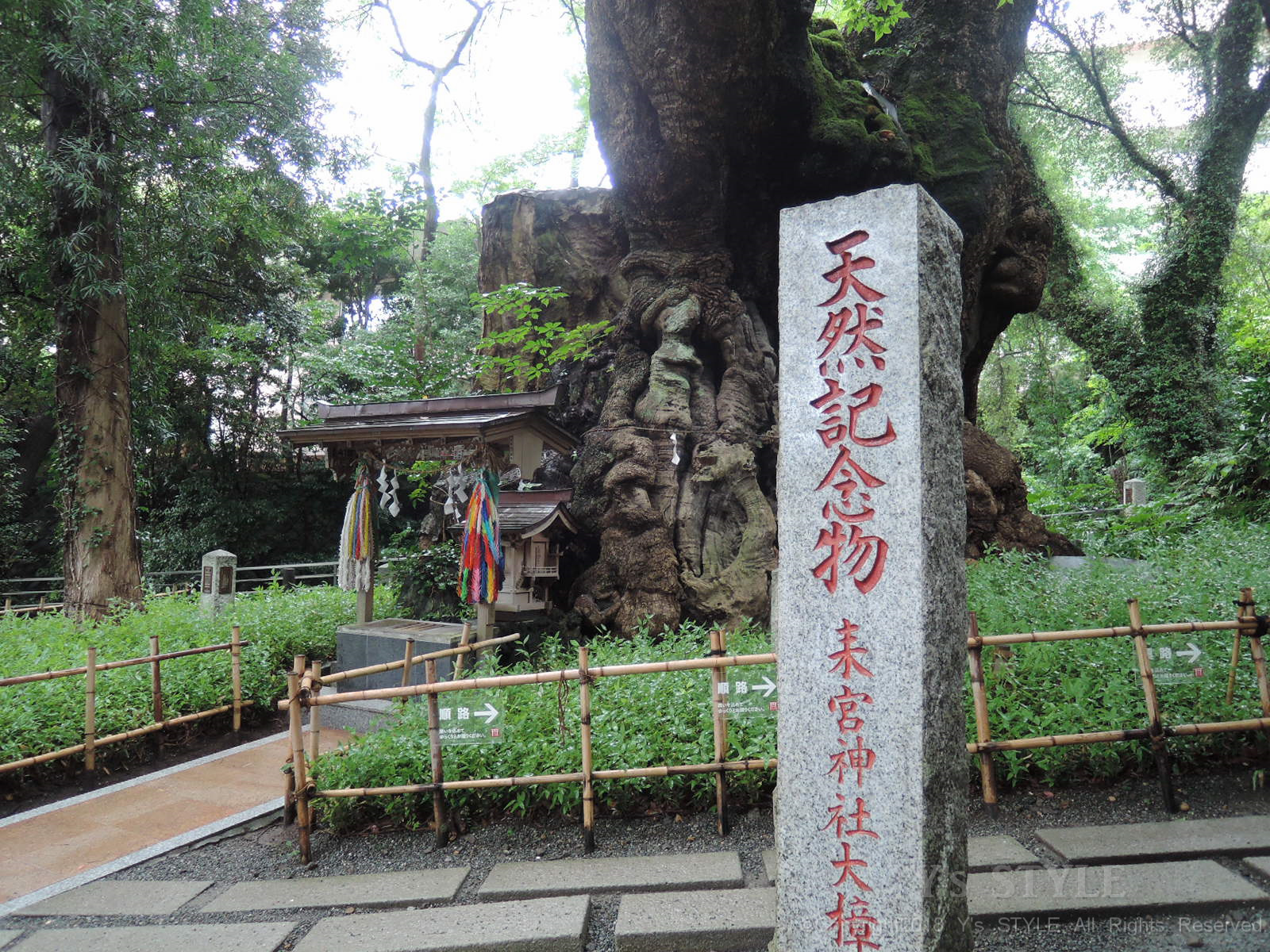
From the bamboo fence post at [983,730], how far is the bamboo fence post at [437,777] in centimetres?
291

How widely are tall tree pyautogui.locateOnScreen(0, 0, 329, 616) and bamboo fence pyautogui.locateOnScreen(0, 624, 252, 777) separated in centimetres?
299

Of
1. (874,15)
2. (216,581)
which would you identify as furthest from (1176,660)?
(874,15)

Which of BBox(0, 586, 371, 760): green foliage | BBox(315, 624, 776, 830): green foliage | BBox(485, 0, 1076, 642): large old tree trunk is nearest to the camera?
BBox(315, 624, 776, 830): green foliage

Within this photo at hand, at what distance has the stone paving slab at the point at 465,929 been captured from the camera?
3.11m

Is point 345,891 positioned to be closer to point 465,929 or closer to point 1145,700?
point 465,929

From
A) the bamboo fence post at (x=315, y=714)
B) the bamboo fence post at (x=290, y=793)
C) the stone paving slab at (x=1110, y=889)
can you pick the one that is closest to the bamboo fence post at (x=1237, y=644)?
the stone paving slab at (x=1110, y=889)

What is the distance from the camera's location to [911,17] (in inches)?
397

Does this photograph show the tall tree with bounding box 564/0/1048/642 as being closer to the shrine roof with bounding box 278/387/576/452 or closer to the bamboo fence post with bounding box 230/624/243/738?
the shrine roof with bounding box 278/387/576/452

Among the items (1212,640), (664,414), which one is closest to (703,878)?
(1212,640)

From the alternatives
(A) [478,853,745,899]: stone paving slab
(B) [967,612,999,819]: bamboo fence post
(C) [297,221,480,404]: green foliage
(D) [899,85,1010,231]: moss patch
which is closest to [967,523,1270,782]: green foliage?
(B) [967,612,999,819]: bamboo fence post

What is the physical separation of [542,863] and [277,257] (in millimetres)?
15791

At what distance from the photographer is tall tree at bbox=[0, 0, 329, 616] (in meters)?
7.88

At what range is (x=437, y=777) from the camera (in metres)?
4.18

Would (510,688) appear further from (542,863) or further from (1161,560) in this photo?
(1161,560)
